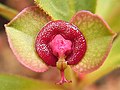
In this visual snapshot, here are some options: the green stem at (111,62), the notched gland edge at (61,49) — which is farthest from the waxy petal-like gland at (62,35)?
the green stem at (111,62)

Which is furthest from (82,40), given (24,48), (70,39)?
(24,48)

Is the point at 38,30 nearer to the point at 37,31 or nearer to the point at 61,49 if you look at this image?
the point at 37,31

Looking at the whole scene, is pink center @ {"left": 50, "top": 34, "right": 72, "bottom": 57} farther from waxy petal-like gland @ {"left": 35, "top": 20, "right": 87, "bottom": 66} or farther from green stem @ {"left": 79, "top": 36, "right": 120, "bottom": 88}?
green stem @ {"left": 79, "top": 36, "right": 120, "bottom": 88}

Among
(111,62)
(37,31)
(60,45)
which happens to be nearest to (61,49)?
(60,45)

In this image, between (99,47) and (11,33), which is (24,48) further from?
(99,47)

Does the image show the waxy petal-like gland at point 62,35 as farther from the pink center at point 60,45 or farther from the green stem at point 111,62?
the green stem at point 111,62

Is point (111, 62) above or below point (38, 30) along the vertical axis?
above
